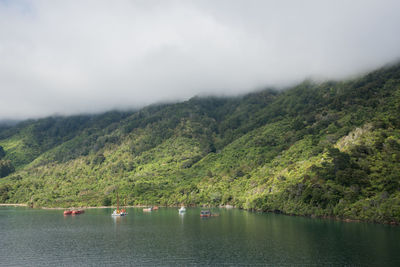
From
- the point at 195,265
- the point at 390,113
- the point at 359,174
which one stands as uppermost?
the point at 390,113

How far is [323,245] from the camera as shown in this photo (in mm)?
95688

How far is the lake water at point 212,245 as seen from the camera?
272ft

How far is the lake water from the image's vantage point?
82875mm

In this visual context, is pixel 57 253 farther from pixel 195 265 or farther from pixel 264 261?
pixel 264 261

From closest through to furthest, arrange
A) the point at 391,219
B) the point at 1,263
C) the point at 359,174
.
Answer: the point at 1,263
the point at 391,219
the point at 359,174

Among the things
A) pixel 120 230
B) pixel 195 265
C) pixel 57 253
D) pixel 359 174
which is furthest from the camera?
pixel 359 174

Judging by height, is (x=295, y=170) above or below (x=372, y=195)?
above

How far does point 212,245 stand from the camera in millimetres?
99750

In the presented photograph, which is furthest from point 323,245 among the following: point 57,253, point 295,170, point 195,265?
point 295,170

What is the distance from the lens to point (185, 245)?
10125 centimetres

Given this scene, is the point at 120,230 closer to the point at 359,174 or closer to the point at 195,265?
the point at 195,265

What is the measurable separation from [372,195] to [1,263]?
423 feet

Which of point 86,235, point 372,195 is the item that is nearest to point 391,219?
point 372,195

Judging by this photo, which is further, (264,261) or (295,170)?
(295,170)
